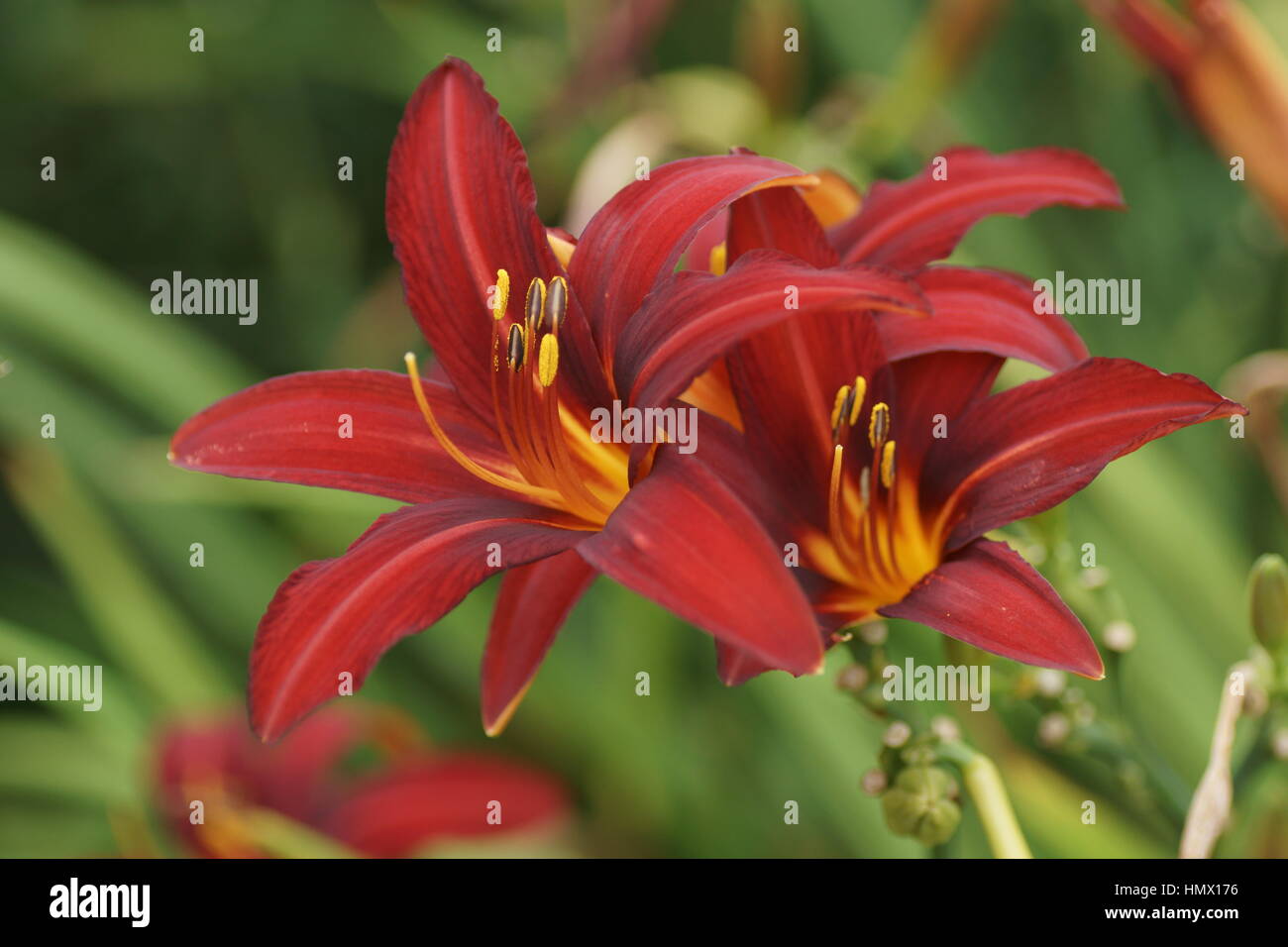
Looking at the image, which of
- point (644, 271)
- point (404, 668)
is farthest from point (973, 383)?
point (404, 668)

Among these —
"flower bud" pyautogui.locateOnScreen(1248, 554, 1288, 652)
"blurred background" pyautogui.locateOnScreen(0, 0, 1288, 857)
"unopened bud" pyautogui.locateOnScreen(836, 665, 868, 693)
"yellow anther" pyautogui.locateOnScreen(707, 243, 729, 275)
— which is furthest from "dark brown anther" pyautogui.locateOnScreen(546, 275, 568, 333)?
"blurred background" pyautogui.locateOnScreen(0, 0, 1288, 857)

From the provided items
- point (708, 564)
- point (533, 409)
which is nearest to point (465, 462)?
point (533, 409)

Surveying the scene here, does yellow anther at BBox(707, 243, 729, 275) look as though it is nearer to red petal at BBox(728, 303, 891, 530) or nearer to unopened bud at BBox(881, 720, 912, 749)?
red petal at BBox(728, 303, 891, 530)

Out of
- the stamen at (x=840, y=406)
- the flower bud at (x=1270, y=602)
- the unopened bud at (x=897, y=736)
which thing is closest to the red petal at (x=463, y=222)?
the stamen at (x=840, y=406)

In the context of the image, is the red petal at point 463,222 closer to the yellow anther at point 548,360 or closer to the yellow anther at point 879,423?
the yellow anther at point 548,360

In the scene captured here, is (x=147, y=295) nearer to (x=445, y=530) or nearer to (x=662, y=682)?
(x=662, y=682)

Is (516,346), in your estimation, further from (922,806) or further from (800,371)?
(922,806)
